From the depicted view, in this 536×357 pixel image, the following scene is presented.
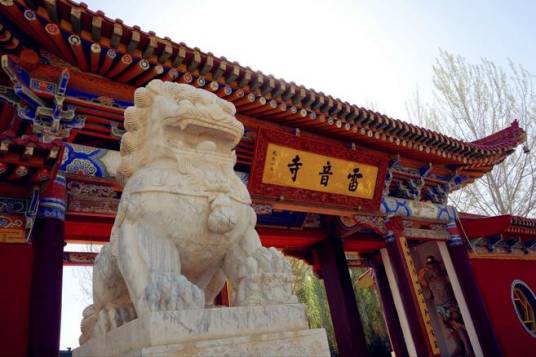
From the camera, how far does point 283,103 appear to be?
510cm

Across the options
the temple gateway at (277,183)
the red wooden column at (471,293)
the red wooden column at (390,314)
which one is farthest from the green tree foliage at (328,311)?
the red wooden column at (471,293)

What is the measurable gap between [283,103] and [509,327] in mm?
7083

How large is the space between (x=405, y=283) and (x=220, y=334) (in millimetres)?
6401

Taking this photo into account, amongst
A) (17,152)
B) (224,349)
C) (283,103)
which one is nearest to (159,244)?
(224,349)

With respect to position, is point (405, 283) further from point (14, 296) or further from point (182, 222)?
point (182, 222)

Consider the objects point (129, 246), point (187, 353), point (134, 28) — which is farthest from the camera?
point (134, 28)

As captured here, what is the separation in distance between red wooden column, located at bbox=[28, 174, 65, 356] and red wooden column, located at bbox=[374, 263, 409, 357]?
7470 mm

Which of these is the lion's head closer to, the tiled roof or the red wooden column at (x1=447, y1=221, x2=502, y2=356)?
the tiled roof

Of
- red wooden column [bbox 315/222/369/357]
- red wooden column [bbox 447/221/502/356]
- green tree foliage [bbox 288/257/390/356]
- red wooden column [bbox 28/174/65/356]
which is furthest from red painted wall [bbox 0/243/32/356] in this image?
green tree foliage [bbox 288/257/390/356]

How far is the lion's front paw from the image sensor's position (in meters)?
1.49

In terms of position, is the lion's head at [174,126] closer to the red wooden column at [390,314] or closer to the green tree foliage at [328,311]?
the red wooden column at [390,314]

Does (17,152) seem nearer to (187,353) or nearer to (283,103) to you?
(187,353)

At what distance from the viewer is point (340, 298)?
7.32 m

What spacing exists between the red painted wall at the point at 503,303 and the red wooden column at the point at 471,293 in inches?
29.0
